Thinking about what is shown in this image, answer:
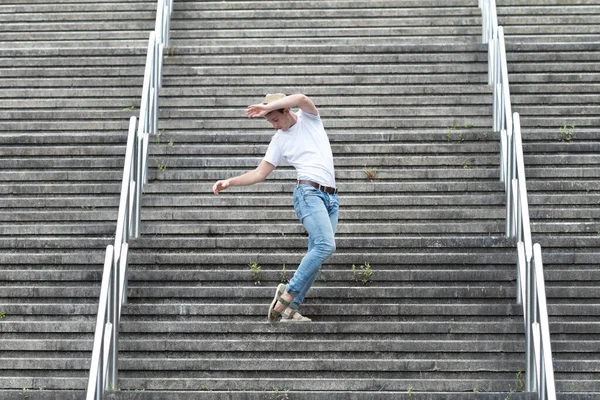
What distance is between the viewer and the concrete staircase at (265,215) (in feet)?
26.0

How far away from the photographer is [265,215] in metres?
9.20

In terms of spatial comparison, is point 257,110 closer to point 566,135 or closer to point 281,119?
point 281,119

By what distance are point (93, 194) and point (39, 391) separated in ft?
7.46

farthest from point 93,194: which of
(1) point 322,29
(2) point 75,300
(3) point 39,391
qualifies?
(1) point 322,29

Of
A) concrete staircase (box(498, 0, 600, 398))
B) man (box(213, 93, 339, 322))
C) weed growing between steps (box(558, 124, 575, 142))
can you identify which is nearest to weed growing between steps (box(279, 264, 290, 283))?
man (box(213, 93, 339, 322))

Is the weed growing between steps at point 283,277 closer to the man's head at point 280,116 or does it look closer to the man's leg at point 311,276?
the man's leg at point 311,276

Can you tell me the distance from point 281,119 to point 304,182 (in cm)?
44

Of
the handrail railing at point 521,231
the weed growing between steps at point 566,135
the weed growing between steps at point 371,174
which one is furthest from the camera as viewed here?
the weed growing between steps at point 566,135

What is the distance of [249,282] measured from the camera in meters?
8.55

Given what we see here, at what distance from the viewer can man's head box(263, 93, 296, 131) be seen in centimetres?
783

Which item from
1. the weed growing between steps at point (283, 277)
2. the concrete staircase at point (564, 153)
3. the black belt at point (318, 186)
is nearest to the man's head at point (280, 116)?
the black belt at point (318, 186)

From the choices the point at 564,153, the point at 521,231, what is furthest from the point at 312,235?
the point at 564,153

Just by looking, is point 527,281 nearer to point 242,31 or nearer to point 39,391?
point 39,391

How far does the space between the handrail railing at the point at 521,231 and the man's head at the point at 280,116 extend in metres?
1.66
